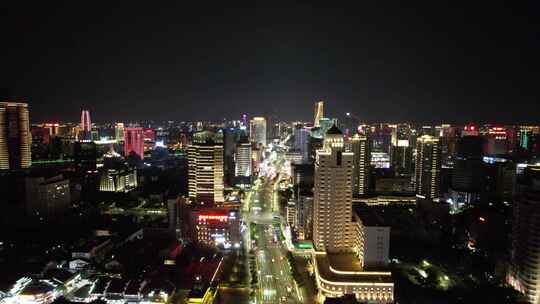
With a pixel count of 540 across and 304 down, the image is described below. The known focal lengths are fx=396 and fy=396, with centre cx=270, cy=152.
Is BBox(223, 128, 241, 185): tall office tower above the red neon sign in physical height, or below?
above

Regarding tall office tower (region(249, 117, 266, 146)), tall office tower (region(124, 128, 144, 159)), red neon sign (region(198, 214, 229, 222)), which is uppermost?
tall office tower (region(249, 117, 266, 146))

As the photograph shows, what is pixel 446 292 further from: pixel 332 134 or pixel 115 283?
pixel 115 283

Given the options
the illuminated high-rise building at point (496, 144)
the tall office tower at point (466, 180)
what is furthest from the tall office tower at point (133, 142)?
the illuminated high-rise building at point (496, 144)

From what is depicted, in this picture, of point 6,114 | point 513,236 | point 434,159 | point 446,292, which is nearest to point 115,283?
point 446,292

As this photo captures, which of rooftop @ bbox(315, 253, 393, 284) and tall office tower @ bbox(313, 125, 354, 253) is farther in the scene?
tall office tower @ bbox(313, 125, 354, 253)

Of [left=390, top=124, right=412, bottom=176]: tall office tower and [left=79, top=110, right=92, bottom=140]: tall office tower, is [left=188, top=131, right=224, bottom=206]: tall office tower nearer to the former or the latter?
[left=390, top=124, right=412, bottom=176]: tall office tower

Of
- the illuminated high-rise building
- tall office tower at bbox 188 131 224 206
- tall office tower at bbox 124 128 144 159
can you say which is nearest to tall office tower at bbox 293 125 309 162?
the illuminated high-rise building

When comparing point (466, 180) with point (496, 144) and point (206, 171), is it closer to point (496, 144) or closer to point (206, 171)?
point (496, 144)

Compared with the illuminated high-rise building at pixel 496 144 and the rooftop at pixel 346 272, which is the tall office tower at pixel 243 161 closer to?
the rooftop at pixel 346 272
